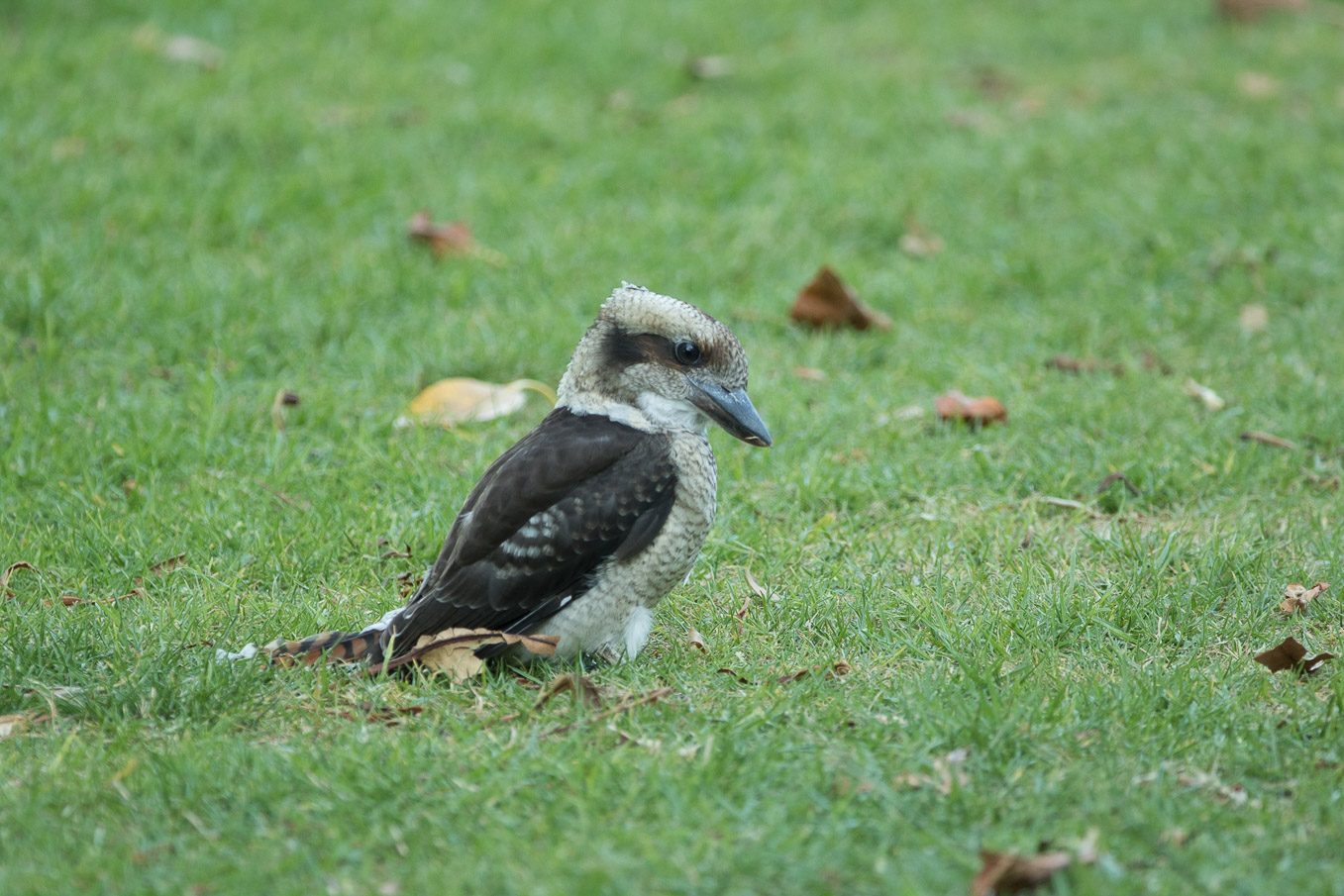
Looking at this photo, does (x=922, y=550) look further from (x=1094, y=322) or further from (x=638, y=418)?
(x=1094, y=322)

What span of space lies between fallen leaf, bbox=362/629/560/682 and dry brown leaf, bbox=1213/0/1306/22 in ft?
27.6

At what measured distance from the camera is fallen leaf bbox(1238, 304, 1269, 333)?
6.04m

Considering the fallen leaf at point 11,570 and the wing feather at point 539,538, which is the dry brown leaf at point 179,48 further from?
the wing feather at point 539,538

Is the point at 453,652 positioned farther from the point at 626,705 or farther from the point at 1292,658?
the point at 1292,658

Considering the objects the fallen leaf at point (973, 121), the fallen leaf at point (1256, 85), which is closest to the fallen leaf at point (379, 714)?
the fallen leaf at point (973, 121)

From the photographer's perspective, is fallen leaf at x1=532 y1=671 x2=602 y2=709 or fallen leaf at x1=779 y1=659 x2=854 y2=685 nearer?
fallen leaf at x1=532 y1=671 x2=602 y2=709

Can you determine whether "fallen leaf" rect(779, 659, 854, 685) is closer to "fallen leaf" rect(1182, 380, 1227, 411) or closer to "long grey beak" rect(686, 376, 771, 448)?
"long grey beak" rect(686, 376, 771, 448)

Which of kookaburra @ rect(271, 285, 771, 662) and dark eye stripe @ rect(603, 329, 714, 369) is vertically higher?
dark eye stripe @ rect(603, 329, 714, 369)

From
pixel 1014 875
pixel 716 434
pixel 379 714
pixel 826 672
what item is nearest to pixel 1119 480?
pixel 716 434

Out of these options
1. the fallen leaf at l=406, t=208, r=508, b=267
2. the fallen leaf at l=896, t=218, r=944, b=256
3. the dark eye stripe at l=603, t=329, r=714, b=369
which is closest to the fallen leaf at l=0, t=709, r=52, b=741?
the dark eye stripe at l=603, t=329, r=714, b=369

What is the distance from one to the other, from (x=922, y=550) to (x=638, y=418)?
1081 millimetres

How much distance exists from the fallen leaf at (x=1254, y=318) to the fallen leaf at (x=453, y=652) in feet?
13.0

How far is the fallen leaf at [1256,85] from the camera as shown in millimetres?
8570

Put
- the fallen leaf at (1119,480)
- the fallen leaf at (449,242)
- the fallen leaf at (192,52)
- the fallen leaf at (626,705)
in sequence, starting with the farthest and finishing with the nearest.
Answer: the fallen leaf at (192,52)
the fallen leaf at (449,242)
the fallen leaf at (1119,480)
the fallen leaf at (626,705)
